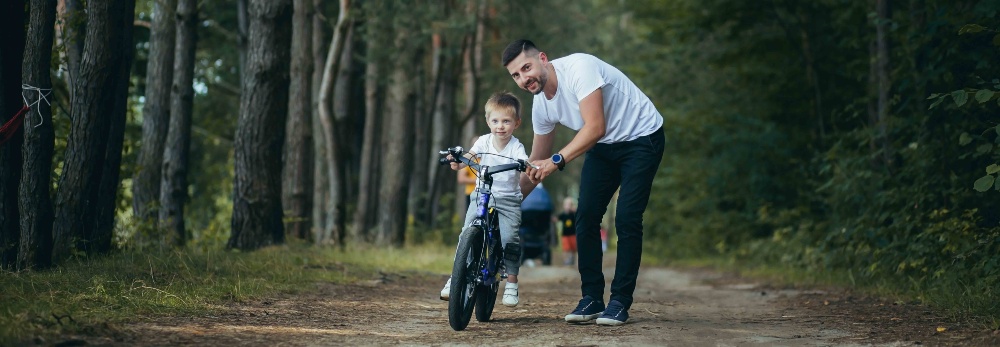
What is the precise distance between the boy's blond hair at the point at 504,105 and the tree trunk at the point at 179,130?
6.78m

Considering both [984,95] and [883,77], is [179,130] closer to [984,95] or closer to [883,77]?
A: [883,77]

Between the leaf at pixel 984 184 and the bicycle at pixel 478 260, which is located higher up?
the leaf at pixel 984 184

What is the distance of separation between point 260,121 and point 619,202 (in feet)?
21.5

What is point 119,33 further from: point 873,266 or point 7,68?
point 873,266

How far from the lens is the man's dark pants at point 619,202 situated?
25.4 feet

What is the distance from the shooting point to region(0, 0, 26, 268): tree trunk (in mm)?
8234

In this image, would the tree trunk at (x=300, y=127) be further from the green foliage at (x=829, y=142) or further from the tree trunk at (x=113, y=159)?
the green foliage at (x=829, y=142)

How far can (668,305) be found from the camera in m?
9.91

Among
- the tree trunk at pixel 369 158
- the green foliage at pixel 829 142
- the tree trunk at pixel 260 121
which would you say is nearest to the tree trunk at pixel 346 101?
the tree trunk at pixel 369 158

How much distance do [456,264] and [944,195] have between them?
554 centimetres

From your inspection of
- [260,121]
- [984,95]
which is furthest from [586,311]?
[260,121]

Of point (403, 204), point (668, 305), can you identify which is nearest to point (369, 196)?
point (403, 204)

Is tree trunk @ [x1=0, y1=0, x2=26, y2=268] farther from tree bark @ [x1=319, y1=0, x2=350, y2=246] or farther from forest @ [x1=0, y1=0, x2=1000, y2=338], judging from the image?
tree bark @ [x1=319, y1=0, x2=350, y2=246]

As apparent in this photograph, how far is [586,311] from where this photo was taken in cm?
784
